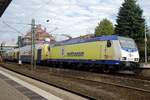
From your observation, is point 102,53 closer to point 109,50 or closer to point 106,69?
point 109,50

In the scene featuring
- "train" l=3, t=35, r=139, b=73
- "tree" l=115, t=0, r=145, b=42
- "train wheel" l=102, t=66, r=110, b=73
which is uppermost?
"tree" l=115, t=0, r=145, b=42

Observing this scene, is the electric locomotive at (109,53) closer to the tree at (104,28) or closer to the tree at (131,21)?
the tree at (131,21)

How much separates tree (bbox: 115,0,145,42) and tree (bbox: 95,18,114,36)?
28726 mm

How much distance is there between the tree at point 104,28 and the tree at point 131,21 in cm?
2873

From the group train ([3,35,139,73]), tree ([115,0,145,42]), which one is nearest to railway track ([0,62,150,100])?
train ([3,35,139,73])

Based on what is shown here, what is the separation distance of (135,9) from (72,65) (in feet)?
101

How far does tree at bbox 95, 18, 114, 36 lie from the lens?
10005 centimetres

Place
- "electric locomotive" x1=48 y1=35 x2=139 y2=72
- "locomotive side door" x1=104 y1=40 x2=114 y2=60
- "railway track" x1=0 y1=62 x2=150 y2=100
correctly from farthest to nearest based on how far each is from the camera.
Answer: "locomotive side door" x1=104 y1=40 x2=114 y2=60 < "electric locomotive" x1=48 y1=35 x2=139 y2=72 < "railway track" x1=0 y1=62 x2=150 y2=100

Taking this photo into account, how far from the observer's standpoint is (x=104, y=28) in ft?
333

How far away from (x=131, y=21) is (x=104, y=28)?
Answer: 3222 cm

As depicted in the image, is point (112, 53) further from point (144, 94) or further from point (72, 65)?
point (144, 94)

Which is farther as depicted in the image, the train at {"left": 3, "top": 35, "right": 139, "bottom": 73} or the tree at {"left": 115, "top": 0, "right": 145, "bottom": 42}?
the tree at {"left": 115, "top": 0, "right": 145, "bottom": 42}

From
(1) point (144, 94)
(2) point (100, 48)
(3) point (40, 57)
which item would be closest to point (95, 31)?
(3) point (40, 57)

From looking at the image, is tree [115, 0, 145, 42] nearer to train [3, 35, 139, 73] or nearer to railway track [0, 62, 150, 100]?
train [3, 35, 139, 73]
